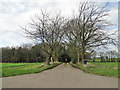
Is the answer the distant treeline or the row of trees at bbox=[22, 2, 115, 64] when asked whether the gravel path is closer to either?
the row of trees at bbox=[22, 2, 115, 64]

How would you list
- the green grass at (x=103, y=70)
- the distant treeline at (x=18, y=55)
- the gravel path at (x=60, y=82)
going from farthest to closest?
the distant treeline at (x=18, y=55) < the green grass at (x=103, y=70) < the gravel path at (x=60, y=82)

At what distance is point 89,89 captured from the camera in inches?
213

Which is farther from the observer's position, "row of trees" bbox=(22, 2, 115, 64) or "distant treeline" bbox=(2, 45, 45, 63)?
"distant treeline" bbox=(2, 45, 45, 63)

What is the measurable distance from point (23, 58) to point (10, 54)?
812 centimetres

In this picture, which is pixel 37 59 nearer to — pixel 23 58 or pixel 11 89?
pixel 23 58

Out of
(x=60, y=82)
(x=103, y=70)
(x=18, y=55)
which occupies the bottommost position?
(x=18, y=55)

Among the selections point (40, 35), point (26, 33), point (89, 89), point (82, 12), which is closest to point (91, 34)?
point (82, 12)

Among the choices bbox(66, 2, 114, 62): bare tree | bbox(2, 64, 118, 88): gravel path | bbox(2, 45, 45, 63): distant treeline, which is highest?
bbox(66, 2, 114, 62): bare tree

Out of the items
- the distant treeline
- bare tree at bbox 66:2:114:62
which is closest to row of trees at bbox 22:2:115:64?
bare tree at bbox 66:2:114:62

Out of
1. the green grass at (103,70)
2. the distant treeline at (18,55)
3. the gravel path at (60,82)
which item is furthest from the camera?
the distant treeline at (18,55)

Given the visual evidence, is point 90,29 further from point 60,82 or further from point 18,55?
point 18,55

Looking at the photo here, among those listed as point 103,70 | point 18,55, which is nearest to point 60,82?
point 103,70

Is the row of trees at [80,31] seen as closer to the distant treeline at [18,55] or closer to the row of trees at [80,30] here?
the row of trees at [80,30]

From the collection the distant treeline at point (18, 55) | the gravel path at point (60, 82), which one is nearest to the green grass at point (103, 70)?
the gravel path at point (60, 82)
